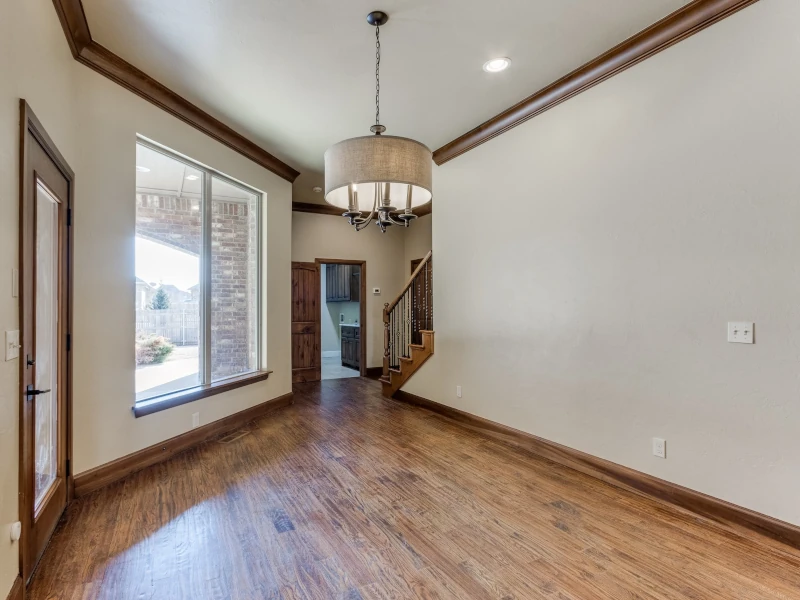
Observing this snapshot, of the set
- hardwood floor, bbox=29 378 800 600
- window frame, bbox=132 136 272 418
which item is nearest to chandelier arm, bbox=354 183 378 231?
hardwood floor, bbox=29 378 800 600

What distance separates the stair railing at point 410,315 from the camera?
5312mm

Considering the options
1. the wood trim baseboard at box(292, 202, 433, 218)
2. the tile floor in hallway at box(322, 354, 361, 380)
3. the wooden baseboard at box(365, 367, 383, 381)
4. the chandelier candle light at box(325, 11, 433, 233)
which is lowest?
the tile floor in hallway at box(322, 354, 361, 380)

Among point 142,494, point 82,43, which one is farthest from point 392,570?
point 82,43

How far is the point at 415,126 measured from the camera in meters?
4.12

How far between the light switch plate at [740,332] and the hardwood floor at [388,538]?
1.08m

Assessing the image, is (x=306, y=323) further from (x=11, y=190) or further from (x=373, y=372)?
(x=11, y=190)

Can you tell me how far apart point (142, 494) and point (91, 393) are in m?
0.77

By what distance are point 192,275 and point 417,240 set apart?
4230 millimetres

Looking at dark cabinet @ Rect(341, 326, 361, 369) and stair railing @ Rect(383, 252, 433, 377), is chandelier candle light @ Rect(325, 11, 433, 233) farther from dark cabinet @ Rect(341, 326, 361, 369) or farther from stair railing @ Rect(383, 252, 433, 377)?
dark cabinet @ Rect(341, 326, 361, 369)

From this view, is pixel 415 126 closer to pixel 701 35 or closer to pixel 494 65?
pixel 494 65

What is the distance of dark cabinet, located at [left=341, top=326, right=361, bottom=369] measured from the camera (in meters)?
8.00

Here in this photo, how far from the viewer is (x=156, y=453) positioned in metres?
3.29

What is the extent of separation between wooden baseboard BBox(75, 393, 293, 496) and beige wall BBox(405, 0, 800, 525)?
2684 millimetres

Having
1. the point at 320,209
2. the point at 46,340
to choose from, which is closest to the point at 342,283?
the point at 320,209
